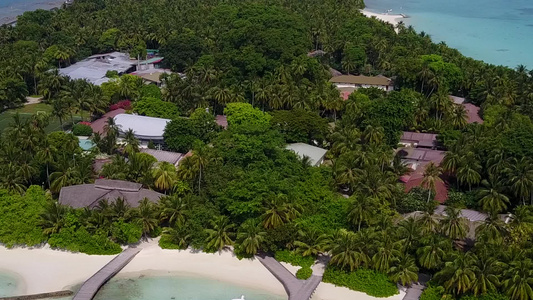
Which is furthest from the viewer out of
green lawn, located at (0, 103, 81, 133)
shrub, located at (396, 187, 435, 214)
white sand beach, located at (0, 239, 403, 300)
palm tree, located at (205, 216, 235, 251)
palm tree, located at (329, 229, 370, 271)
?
green lawn, located at (0, 103, 81, 133)

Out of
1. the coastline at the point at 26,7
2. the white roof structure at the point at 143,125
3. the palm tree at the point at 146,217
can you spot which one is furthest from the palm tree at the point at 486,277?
the coastline at the point at 26,7

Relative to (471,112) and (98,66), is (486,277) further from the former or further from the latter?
(98,66)

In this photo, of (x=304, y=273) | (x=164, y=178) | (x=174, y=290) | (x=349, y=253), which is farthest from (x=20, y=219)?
(x=349, y=253)

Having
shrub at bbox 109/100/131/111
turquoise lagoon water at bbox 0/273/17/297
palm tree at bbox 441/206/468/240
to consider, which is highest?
shrub at bbox 109/100/131/111

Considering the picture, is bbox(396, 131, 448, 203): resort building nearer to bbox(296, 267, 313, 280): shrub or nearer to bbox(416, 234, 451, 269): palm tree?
bbox(416, 234, 451, 269): palm tree

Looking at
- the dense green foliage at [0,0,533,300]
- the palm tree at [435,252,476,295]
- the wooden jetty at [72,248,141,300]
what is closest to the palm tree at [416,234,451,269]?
the dense green foliage at [0,0,533,300]

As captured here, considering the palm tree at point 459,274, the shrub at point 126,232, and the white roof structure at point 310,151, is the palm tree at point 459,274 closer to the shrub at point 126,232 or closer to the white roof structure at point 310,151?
the white roof structure at point 310,151

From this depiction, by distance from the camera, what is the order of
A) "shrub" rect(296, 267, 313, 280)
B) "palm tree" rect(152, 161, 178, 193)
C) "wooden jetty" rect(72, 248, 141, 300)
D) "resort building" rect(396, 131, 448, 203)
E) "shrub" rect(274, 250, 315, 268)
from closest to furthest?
"wooden jetty" rect(72, 248, 141, 300) < "shrub" rect(296, 267, 313, 280) < "shrub" rect(274, 250, 315, 268) < "palm tree" rect(152, 161, 178, 193) < "resort building" rect(396, 131, 448, 203)
